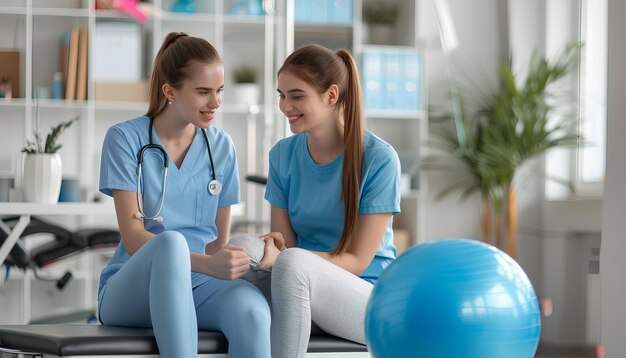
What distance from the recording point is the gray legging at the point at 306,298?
183 centimetres

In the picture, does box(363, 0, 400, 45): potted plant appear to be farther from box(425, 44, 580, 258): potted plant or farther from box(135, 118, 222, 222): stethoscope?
box(135, 118, 222, 222): stethoscope

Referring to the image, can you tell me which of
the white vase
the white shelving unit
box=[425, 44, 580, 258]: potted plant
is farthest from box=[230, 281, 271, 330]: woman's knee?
box=[425, 44, 580, 258]: potted plant

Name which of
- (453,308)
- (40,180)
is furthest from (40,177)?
(453,308)

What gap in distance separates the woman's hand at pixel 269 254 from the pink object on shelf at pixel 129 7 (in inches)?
125

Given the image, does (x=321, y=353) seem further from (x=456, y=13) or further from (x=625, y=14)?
(x=456, y=13)

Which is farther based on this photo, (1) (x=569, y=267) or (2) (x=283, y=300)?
(1) (x=569, y=267)

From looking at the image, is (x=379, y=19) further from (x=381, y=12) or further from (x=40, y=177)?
(x=40, y=177)

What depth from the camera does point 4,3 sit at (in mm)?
5082

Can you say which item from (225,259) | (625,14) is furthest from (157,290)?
(625,14)

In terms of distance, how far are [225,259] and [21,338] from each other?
0.48 m

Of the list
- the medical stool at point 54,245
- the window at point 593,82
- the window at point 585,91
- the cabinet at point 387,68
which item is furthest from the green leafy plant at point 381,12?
the medical stool at point 54,245

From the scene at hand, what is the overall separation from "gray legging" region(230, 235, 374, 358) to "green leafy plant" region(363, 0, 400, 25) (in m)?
3.45

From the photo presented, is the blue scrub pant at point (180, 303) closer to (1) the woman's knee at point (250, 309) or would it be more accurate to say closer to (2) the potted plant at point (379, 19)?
(1) the woman's knee at point (250, 309)

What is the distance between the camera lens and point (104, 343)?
1.80 metres
